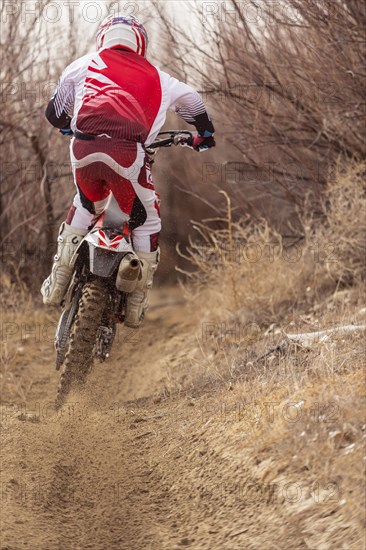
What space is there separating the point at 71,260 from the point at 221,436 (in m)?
1.54

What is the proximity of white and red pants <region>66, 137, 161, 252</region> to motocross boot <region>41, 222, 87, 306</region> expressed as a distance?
57 millimetres

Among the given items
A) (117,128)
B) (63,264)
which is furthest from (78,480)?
(117,128)

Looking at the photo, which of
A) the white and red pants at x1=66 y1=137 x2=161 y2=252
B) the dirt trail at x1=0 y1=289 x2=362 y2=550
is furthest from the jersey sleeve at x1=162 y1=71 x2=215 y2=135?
the dirt trail at x1=0 y1=289 x2=362 y2=550

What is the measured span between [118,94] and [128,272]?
1088 mm

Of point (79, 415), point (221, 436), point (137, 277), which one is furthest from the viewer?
point (79, 415)

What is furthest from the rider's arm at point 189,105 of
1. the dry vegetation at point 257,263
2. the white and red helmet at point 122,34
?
the dry vegetation at point 257,263

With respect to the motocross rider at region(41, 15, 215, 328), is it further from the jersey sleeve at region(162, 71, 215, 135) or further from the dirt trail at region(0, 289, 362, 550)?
the dirt trail at region(0, 289, 362, 550)

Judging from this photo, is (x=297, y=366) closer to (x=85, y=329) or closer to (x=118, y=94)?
(x=85, y=329)

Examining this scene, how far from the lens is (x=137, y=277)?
17.0 ft

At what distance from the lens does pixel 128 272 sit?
516 cm

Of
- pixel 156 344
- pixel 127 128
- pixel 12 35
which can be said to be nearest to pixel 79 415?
pixel 127 128

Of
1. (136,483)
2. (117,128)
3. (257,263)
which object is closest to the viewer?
(136,483)

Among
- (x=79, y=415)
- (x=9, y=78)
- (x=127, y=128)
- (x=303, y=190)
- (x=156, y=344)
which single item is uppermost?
(x=9, y=78)

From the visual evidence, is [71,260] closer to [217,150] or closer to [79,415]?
[79,415]
